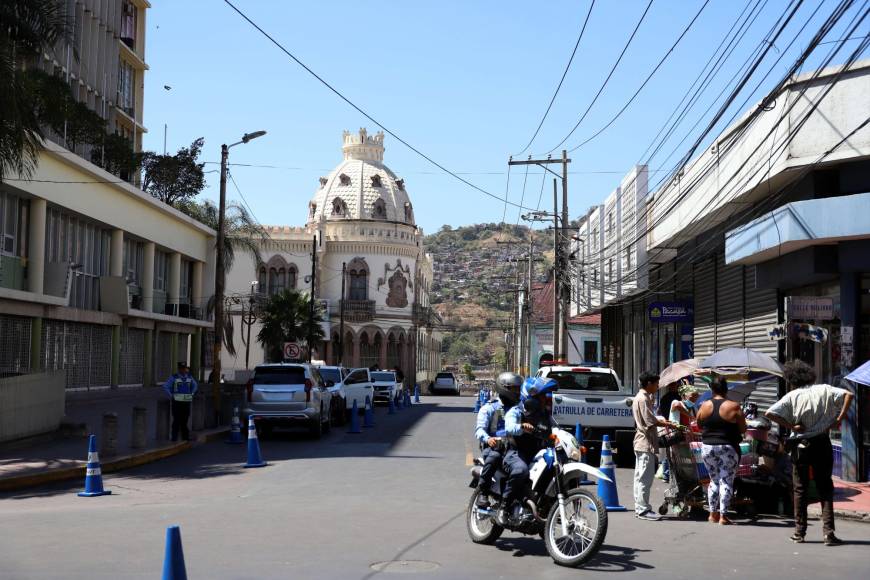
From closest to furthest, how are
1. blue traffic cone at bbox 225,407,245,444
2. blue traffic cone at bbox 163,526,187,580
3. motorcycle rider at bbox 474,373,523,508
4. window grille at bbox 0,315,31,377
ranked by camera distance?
blue traffic cone at bbox 163,526,187,580
motorcycle rider at bbox 474,373,523,508
blue traffic cone at bbox 225,407,245,444
window grille at bbox 0,315,31,377

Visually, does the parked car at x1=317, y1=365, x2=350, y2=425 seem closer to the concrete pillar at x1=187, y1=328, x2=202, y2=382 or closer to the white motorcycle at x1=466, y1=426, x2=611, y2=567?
the white motorcycle at x1=466, y1=426, x2=611, y2=567

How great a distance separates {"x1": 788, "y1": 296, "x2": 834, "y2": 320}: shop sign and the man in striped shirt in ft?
22.5

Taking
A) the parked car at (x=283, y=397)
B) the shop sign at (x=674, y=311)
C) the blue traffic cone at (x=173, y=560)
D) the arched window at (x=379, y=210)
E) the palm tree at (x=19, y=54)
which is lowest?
the blue traffic cone at (x=173, y=560)

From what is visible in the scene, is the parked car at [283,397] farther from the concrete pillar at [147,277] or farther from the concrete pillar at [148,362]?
the concrete pillar at [147,277]

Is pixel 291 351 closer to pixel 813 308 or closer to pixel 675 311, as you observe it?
pixel 675 311

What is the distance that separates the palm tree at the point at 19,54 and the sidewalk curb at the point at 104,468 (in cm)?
644

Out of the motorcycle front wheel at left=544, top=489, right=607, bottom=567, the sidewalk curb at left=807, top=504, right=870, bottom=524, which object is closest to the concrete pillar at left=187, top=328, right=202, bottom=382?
the sidewalk curb at left=807, top=504, right=870, bottom=524

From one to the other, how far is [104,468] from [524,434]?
10184 millimetres

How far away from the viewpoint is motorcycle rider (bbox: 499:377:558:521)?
9641 mm

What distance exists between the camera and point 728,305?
25.3m

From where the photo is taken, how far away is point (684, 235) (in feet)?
88.3

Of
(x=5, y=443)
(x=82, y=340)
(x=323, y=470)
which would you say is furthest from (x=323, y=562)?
(x=82, y=340)

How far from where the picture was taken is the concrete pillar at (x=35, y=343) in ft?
103

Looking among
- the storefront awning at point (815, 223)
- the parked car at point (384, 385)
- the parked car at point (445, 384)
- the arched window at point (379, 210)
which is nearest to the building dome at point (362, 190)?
the arched window at point (379, 210)
